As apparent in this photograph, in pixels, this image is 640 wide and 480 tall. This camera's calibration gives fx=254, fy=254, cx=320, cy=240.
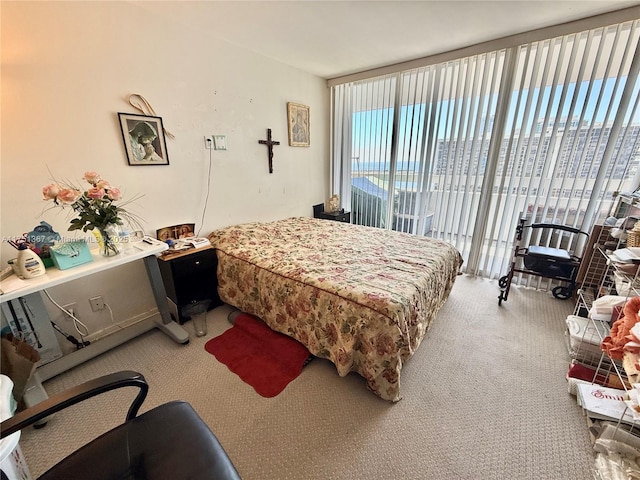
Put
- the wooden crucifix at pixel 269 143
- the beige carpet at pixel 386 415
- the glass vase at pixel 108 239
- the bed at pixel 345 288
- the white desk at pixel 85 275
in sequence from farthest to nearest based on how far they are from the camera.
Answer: the wooden crucifix at pixel 269 143 → the glass vase at pixel 108 239 → the bed at pixel 345 288 → the white desk at pixel 85 275 → the beige carpet at pixel 386 415

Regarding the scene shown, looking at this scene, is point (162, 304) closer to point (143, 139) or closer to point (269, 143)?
point (143, 139)

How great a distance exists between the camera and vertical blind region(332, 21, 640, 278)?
7.09ft

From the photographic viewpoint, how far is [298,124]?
333 centimetres

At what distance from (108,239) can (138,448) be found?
1301mm

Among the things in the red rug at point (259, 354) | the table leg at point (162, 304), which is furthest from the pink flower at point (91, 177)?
the red rug at point (259, 354)

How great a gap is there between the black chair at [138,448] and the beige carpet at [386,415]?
521 millimetres

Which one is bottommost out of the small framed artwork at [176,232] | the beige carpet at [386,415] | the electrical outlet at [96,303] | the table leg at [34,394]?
the beige carpet at [386,415]

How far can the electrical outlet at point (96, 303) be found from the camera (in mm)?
1993

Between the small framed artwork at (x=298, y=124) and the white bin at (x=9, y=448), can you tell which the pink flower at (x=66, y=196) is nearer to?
the white bin at (x=9, y=448)

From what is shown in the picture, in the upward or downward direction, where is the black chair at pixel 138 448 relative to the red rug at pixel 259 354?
upward

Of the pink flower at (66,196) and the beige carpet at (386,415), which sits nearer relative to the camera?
the beige carpet at (386,415)

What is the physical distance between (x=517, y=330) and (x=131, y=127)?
353cm

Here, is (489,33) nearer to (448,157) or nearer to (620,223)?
(448,157)

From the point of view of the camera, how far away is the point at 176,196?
92.3 inches
